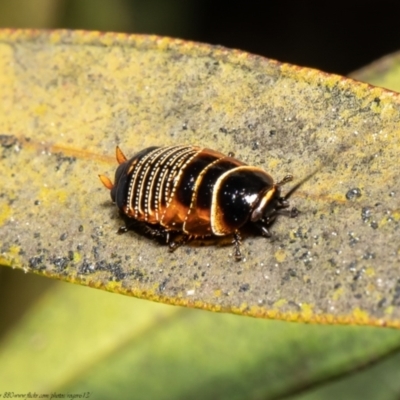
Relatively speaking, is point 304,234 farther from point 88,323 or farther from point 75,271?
point 88,323

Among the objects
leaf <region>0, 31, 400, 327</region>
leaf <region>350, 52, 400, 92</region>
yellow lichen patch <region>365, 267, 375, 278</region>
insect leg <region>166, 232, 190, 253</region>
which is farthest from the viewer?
leaf <region>350, 52, 400, 92</region>

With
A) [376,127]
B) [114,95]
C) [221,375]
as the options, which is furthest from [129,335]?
[376,127]

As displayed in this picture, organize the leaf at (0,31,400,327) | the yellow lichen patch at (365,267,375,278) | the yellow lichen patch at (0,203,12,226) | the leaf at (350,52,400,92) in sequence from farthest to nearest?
the leaf at (350,52,400,92), the yellow lichen patch at (0,203,12,226), the leaf at (0,31,400,327), the yellow lichen patch at (365,267,375,278)

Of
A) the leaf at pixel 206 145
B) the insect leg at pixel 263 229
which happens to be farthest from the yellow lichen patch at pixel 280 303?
the insect leg at pixel 263 229

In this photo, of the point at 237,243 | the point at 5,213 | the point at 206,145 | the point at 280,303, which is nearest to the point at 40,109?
the point at 5,213

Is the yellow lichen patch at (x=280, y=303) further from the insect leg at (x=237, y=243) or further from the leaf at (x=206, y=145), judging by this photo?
the insect leg at (x=237, y=243)

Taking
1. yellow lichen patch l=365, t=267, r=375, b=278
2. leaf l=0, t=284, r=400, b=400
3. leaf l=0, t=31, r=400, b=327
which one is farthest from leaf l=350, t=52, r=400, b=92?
Result: yellow lichen patch l=365, t=267, r=375, b=278

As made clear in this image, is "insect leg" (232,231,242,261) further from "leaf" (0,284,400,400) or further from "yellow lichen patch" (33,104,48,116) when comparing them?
"yellow lichen patch" (33,104,48,116)

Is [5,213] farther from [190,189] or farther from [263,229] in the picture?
[263,229]
